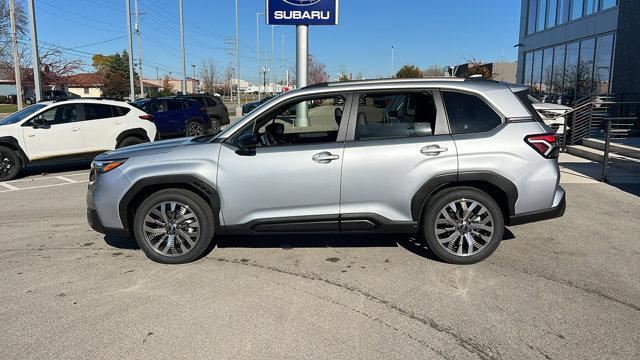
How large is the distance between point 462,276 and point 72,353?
323cm

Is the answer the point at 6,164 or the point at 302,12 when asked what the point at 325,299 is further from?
the point at 302,12

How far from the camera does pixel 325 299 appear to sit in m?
3.92

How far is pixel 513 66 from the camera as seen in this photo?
55406 mm

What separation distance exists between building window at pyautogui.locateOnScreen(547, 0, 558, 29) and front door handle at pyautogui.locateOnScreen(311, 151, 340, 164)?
1003 inches

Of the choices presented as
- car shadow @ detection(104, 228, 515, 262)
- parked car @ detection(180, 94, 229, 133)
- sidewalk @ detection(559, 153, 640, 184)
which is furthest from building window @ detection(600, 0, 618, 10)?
car shadow @ detection(104, 228, 515, 262)

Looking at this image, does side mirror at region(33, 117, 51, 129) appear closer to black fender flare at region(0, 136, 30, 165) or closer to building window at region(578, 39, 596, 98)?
black fender flare at region(0, 136, 30, 165)

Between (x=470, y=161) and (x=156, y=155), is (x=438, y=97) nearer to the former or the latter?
(x=470, y=161)

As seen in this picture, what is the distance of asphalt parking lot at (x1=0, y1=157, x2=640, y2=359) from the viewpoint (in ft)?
10.5

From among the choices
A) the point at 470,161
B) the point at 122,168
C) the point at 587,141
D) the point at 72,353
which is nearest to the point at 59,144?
the point at 122,168

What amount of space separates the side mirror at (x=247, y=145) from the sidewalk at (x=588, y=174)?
21.9ft

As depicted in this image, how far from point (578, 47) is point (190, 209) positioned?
22.7 m

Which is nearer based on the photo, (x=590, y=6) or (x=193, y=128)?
(x=193, y=128)

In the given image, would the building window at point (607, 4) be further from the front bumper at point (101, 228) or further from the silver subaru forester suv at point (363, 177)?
the front bumper at point (101, 228)

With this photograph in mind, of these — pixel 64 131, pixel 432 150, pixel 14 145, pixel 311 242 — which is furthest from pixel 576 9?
pixel 14 145
